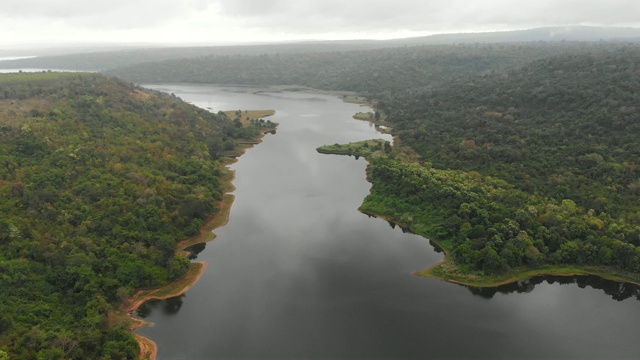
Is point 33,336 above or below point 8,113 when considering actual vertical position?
below

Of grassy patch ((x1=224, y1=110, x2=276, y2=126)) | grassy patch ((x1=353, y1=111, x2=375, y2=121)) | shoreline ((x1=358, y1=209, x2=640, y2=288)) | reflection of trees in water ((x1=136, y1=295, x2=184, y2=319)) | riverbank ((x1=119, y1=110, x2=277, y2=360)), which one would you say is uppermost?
grassy patch ((x1=224, y1=110, x2=276, y2=126))

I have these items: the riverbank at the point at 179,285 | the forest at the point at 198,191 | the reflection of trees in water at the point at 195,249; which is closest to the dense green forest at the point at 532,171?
the forest at the point at 198,191

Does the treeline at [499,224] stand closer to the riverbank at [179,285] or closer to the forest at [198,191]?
the forest at [198,191]

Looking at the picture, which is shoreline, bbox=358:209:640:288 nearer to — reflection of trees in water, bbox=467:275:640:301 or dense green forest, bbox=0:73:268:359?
reflection of trees in water, bbox=467:275:640:301

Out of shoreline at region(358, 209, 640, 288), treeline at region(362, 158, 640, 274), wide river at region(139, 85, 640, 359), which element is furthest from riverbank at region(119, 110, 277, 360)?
shoreline at region(358, 209, 640, 288)

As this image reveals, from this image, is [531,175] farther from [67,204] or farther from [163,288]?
[67,204]

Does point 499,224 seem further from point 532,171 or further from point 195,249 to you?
point 195,249

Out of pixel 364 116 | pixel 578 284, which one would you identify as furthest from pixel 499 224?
pixel 364 116

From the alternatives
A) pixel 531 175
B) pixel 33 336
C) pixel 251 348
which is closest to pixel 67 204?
pixel 33 336
